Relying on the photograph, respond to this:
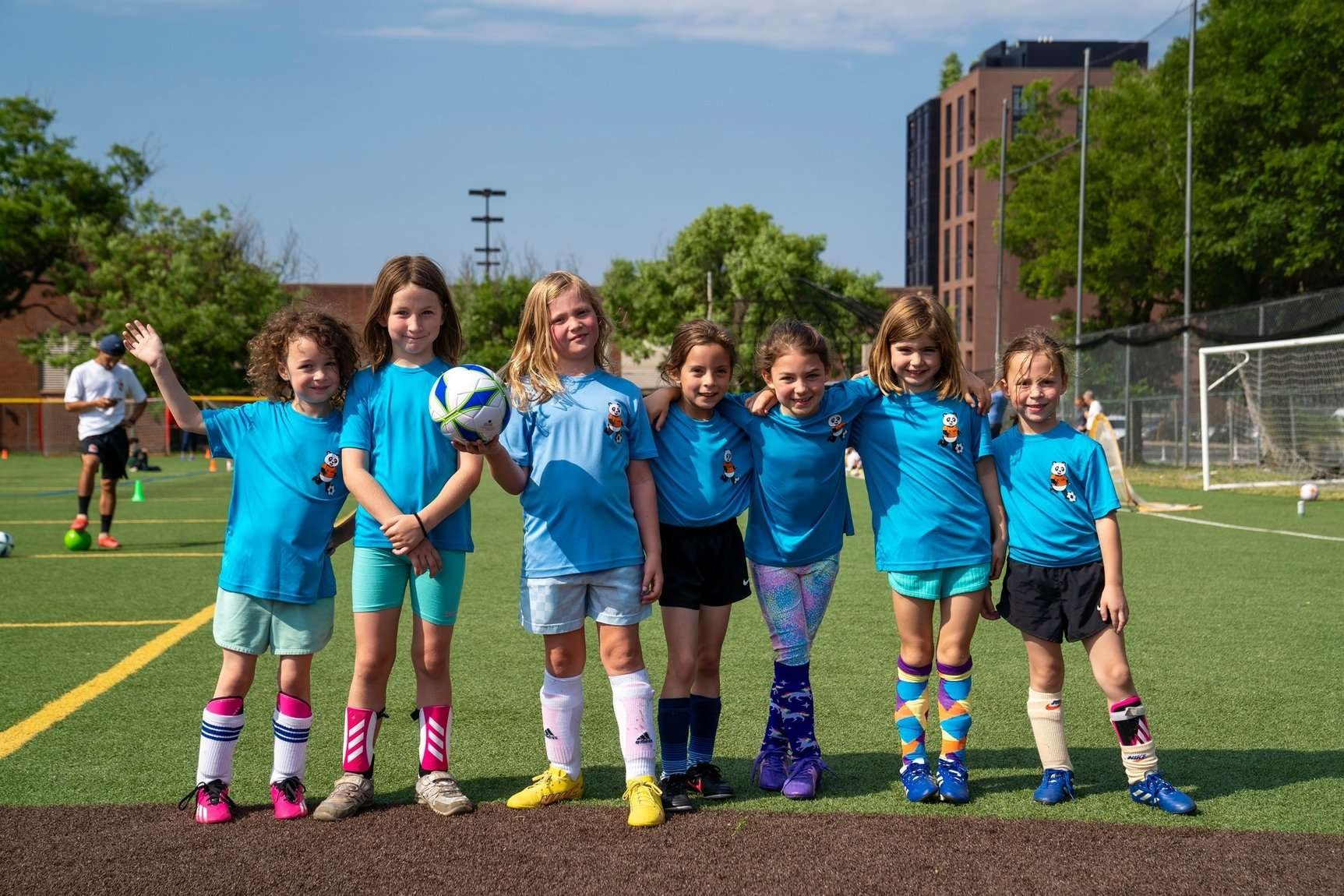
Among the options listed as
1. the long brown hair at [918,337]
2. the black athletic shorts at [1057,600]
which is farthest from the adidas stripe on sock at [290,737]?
the black athletic shorts at [1057,600]

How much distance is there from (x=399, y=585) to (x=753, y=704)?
77.3 inches

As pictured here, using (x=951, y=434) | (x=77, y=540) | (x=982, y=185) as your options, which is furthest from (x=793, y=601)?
(x=982, y=185)

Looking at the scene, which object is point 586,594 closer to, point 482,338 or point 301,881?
point 301,881

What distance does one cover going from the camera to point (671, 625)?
416cm

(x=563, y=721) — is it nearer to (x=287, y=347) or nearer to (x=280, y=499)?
(x=280, y=499)

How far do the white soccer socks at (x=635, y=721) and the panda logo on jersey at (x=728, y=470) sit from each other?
0.68m

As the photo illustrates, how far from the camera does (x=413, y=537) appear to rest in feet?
12.5

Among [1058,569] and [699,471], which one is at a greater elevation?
[699,471]

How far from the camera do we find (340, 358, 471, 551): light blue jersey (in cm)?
393

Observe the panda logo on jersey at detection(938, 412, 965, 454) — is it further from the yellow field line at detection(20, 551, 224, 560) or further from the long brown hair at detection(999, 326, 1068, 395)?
the yellow field line at detection(20, 551, 224, 560)

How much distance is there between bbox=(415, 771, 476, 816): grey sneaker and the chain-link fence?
65.7ft

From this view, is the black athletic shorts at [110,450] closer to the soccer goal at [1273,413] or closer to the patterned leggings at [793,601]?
the patterned leggings at [793,601]

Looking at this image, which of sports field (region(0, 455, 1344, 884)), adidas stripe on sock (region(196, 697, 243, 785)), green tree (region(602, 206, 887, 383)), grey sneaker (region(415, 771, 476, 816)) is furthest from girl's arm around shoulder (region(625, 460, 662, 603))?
green tree (region(602, 206, 887, 383))

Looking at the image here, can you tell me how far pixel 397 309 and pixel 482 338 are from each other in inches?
1988
